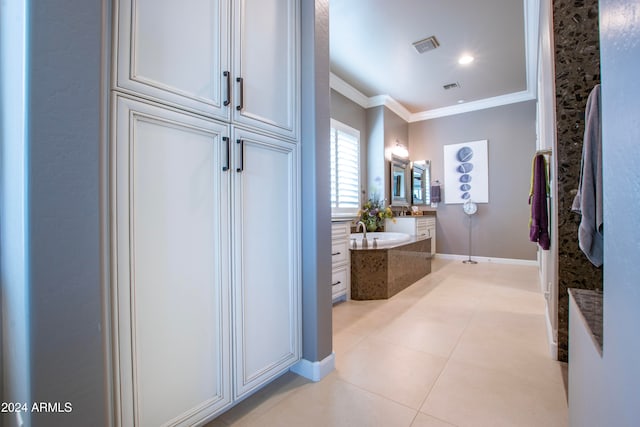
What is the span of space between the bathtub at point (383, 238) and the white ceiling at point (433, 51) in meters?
2.23

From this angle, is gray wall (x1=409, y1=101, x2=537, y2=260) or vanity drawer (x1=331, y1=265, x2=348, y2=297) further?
gray wall (x1=409, y1=101, x2=537, y2=260)

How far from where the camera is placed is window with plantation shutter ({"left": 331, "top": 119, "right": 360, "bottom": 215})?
13.8ft

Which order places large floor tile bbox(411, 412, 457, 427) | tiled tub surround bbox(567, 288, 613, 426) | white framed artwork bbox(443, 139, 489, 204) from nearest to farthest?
tiled tub surround bbox(567, 288, 613, 426)
large floor tile bbox(411, 412, 457, 427)
white framed artwork bbox(443, 139, 489, 204)

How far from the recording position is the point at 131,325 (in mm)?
1015

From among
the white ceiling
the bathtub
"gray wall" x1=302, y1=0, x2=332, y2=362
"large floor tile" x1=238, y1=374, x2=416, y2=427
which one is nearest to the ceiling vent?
the white ceiling

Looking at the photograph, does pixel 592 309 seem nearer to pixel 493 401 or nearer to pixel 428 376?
pixel 493 401

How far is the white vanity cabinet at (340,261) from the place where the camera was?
9.91 feet

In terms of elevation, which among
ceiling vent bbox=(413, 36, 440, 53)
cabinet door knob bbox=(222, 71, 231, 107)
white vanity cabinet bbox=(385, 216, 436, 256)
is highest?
ceiling vent bbox=(413, 36, 440, 53)

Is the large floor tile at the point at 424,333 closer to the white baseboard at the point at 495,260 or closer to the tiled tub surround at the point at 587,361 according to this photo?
the tiled tub surround at the point at 587,361

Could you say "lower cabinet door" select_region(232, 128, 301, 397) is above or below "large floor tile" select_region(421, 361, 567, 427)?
above

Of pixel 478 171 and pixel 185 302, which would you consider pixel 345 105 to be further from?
pixel 185 302

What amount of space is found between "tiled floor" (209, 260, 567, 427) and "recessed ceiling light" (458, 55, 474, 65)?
119 inches

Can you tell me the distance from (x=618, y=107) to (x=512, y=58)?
426cm

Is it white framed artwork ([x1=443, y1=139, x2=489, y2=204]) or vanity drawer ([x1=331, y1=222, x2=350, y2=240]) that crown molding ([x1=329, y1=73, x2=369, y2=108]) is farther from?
vanity drawer ([x1=331, y1=222, x2=350, y2=240])
